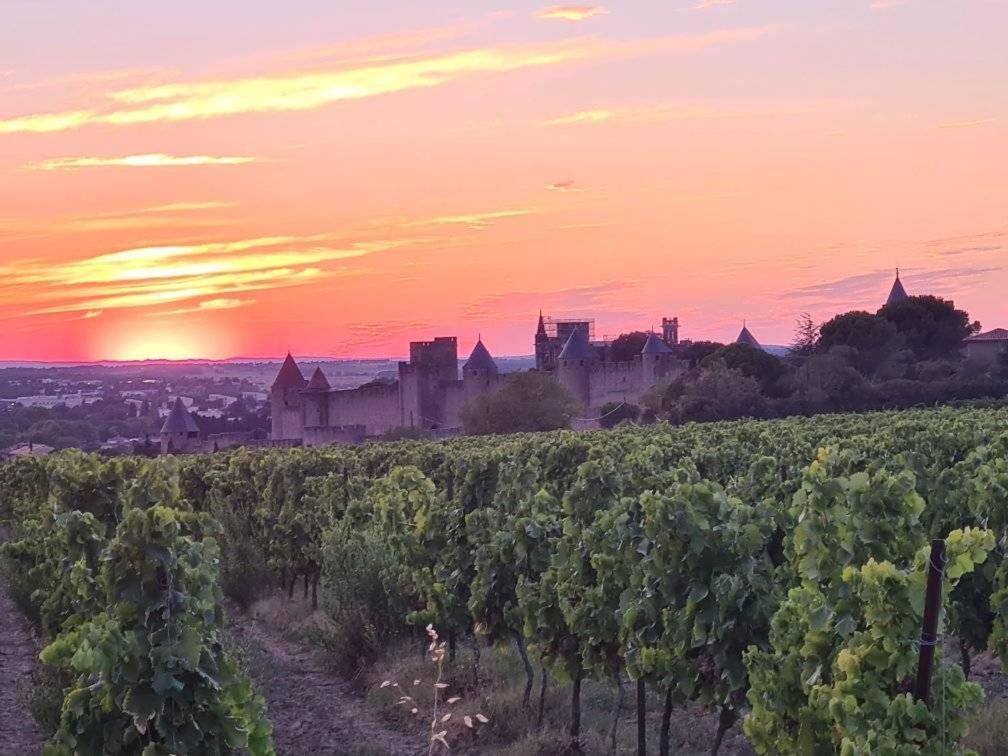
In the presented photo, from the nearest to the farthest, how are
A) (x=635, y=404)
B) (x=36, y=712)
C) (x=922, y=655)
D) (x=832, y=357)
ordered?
1. (x=922, y=655)
2. (x=36, y=712)
3. (x=832, y=357)
4. (x=635, y=404)

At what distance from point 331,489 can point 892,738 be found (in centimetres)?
1103

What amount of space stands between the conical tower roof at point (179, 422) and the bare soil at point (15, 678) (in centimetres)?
4269

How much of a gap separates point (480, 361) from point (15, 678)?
1789 inches

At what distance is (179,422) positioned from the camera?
57062 mm

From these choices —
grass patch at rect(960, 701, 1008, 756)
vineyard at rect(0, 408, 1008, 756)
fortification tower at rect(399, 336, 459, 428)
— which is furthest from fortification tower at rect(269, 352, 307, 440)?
grass patch at rect(960, 701, 1008, 756)

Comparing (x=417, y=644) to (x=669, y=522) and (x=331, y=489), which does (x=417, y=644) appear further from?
(x=331, y=489)

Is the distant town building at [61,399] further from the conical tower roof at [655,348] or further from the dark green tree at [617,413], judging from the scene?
the conical tower roof at [655,348]

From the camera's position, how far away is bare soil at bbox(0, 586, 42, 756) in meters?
7.79

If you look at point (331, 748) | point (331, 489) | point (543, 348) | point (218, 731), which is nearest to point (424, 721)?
point (331, 748)

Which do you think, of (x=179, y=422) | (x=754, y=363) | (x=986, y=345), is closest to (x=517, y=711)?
(x=754, y=363)

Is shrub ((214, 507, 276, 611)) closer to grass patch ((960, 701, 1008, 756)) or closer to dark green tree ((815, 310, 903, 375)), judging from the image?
grass patch ((960, 701, 1008, 756))

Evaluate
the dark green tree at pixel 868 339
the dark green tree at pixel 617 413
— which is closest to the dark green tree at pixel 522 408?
the dark green tree at pixel 617 413

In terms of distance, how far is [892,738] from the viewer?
441 centimetres

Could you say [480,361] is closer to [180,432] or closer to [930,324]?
[180,432]
